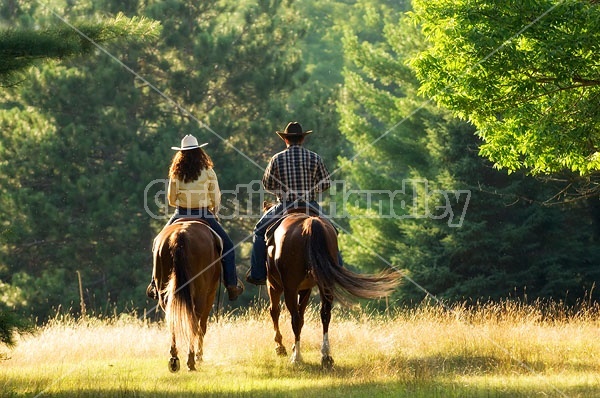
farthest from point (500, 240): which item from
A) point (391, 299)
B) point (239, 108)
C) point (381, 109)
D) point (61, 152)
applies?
point (61, 152)

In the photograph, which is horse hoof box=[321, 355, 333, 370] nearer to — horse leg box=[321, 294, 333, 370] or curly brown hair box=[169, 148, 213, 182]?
horse leg box=[321, 294, 333, 370]

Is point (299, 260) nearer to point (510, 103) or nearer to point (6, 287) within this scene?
point (510, 103)

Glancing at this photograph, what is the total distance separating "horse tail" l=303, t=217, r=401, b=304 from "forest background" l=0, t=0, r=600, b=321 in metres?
14.0

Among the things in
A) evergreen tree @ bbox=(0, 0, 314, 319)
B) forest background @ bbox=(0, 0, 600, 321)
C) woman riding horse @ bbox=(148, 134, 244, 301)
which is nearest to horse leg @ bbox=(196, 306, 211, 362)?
woman riding horse @ bbox=(148, 134, 244, 301)

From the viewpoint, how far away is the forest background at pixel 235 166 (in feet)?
79.8

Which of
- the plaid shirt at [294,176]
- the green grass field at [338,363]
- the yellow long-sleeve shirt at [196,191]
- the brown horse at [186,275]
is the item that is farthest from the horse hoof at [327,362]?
the yellow long-sleeve shirt at [196,191]

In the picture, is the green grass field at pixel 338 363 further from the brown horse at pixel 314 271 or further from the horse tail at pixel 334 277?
the horse tail at pixel 334 277

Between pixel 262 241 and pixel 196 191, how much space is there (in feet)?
3.81

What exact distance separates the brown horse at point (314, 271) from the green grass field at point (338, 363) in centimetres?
73

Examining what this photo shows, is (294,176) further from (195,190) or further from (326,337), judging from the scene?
(326,337)

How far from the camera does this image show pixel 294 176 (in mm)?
Result: 11219

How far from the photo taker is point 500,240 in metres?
24.1

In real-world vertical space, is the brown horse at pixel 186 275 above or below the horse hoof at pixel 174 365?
above

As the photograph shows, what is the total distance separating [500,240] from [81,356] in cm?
1481
